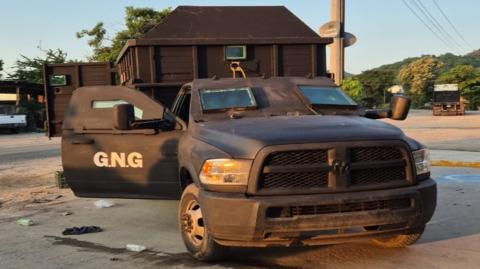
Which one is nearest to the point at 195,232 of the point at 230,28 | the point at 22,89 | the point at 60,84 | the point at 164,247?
the point at 164,247

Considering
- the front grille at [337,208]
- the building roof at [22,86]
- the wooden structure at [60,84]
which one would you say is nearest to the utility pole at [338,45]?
the wooden structure at [60,84]

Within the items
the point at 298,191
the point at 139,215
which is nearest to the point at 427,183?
the point at 298,191

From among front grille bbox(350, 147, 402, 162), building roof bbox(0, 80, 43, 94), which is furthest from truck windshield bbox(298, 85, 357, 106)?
building roof bbox(0, 80, 43, 94)

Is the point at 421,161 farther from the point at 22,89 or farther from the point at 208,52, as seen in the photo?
the point at 22,89

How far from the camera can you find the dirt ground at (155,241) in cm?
488

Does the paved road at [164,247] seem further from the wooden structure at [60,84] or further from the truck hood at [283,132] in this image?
the wooden structure at [60,84]

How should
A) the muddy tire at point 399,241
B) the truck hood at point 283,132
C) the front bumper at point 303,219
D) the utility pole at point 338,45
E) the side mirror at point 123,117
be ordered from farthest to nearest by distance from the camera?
1. the utility pole at point 338,45
2. the side mirror at point 123,117
3. the muddy tire at point 399,241
4. the truck hood at point 283,132
5. the front bumper at point 303,219

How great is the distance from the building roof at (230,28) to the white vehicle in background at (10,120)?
2787cm

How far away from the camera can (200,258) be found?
487cm

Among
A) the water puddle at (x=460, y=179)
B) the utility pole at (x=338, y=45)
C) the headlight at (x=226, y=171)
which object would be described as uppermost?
the utility pole at (x=338, y=45)

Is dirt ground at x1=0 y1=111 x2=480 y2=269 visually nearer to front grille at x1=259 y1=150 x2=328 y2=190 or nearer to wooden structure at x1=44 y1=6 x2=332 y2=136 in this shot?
front grille at x1=259 y1=150 x2=328 y2=190

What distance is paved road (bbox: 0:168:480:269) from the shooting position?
485cm

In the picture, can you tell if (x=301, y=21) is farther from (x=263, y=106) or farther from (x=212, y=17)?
(x=263, y=106)

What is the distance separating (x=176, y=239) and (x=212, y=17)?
4.27 meters
